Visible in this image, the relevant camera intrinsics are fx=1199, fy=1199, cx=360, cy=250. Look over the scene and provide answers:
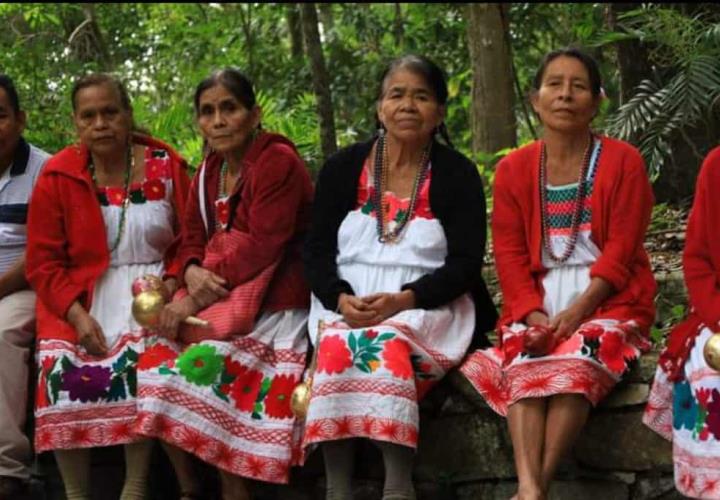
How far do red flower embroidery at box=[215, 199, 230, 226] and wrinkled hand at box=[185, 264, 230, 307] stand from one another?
0.81 ft

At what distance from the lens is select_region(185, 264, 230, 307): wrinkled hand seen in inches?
188

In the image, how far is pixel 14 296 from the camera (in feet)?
17.2

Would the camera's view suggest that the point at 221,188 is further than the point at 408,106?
Yes

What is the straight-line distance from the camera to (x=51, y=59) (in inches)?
393

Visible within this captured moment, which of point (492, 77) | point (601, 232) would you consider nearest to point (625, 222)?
point (601, 232)

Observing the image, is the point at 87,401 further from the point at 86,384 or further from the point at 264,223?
the point at 264,223

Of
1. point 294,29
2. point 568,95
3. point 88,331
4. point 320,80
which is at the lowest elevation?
point 88,331

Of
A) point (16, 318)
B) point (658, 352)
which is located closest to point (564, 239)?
point (658, 352)

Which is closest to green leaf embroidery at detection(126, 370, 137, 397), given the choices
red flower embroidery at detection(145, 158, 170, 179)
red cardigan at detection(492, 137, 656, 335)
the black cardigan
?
the black cardigan

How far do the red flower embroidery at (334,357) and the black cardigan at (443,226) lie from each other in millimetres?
289

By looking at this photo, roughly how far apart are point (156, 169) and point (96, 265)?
50 cm

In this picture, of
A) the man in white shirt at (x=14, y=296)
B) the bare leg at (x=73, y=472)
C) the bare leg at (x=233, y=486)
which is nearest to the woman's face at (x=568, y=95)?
the bare leg at (x=233, y=486)

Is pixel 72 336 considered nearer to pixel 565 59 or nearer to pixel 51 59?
pixel 565 59

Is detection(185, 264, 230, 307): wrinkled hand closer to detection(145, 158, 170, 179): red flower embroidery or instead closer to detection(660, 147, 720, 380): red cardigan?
detection(145, 158, 170, 179): red flower embroidery
